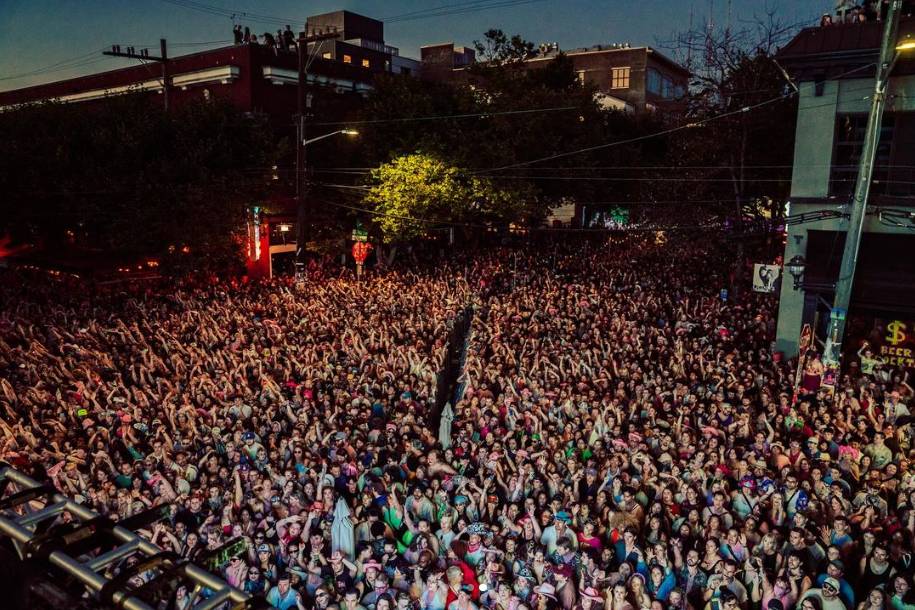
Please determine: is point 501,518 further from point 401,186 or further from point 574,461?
point 401,186

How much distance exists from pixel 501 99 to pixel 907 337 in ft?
66.3

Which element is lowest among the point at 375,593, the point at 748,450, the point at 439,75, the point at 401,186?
the point at 375,593

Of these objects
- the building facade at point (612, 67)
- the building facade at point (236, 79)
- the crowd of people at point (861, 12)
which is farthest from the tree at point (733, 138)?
the building facade at point (612, 67)

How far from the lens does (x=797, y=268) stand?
13.5 m

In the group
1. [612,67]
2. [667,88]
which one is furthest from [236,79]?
[667,88]

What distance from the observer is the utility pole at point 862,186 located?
1033 cm

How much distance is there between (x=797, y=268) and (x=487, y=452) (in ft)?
28.6

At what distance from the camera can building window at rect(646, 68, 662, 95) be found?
189ft

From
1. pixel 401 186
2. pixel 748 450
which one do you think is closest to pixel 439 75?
pixel 401 186

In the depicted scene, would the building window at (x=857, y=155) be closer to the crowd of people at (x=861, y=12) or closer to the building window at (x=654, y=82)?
the crowd of people at (x=861, y=12)

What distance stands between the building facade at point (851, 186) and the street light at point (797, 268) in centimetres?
9

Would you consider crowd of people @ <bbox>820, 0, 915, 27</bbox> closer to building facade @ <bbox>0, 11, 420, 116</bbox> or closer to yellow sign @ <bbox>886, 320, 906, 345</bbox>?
yellow sign @ <bbox>886, 320, 906, 345</bbox>

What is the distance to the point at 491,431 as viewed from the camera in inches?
374

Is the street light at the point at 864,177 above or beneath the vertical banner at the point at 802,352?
above
